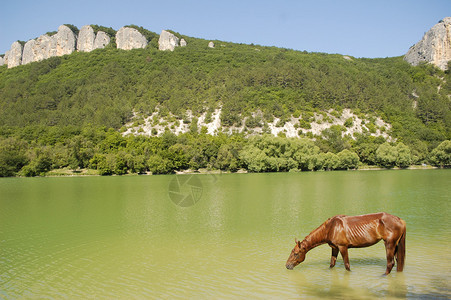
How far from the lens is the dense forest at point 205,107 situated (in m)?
95.1

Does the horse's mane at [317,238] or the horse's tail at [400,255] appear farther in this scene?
the horse's mane at [317,238]

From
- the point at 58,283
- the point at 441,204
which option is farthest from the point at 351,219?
the point at 441,204

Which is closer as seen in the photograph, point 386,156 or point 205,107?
point 386,156

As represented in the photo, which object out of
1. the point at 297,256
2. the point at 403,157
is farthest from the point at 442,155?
the point at 297,256

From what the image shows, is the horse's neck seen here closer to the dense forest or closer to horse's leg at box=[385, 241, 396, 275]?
horse's leg at box=[385, 241, 396, 275]

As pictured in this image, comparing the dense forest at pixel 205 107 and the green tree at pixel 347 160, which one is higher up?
the dense forest at pixel 205 107

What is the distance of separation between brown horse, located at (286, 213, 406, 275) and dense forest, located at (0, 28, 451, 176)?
3164 inches

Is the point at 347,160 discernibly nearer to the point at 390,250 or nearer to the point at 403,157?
the point at 403,157

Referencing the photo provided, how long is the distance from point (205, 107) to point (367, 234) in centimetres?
13229

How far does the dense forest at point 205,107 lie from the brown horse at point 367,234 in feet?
264

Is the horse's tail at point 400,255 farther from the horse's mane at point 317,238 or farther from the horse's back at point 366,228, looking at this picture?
the horse's mane at point 317,238

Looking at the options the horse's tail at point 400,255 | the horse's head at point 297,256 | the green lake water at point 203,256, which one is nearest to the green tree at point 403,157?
the green lake water at point 203,256

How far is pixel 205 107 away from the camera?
141 meters

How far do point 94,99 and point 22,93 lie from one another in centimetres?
3744
